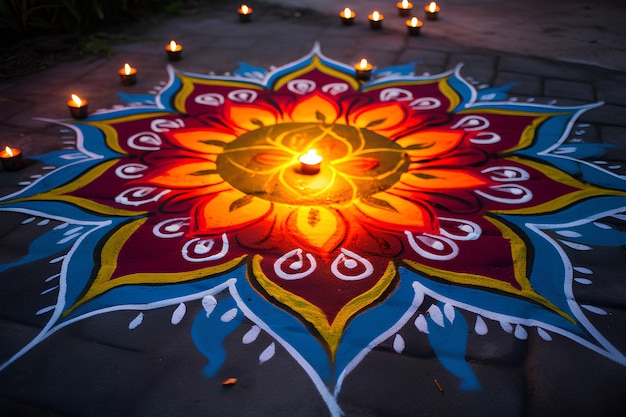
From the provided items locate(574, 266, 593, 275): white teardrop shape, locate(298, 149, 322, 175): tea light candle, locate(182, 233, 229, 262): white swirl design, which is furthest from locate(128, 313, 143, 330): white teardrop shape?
locate(574, 266, 593, 275): white teardrop shape

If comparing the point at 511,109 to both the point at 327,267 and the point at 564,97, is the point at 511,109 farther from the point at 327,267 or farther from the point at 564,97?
the point at 327,267

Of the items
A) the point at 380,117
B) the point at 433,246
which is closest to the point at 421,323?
the point at 433,246

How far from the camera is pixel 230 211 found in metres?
2.24

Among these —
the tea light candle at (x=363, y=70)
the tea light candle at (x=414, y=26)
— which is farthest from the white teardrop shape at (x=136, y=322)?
the tea light candle at (x=414, y=26)

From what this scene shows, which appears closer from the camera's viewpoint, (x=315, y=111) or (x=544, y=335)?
(x=544, y=335)

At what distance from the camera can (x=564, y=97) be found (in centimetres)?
310

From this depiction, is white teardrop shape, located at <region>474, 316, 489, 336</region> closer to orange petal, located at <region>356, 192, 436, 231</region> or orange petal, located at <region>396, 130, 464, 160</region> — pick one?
orange petal, located at <region>356, 192, 436, 231</region>

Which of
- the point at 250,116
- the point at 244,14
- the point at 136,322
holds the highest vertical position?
the point at 244,14

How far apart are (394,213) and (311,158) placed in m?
0.53

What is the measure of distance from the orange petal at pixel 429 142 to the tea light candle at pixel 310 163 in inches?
19.9

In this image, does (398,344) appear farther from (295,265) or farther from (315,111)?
(315,111)

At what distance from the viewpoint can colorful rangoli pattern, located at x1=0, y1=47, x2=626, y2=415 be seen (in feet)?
5.58

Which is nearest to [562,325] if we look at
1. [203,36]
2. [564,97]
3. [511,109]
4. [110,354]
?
[110,354]

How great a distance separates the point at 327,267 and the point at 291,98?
1660 mm
